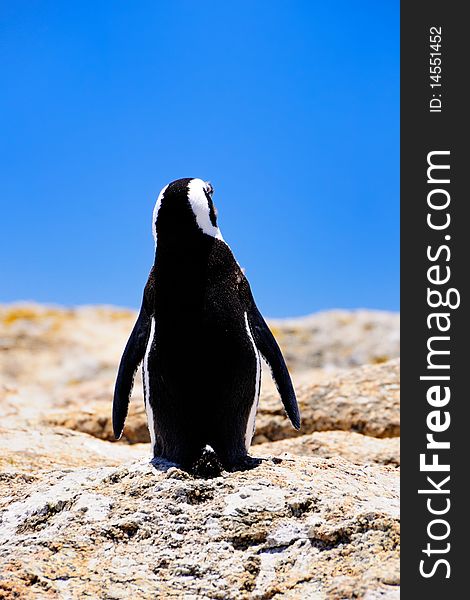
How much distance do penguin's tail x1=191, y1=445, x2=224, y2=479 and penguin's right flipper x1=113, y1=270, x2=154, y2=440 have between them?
30.2 inches

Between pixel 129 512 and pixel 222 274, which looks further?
pixel 222 274

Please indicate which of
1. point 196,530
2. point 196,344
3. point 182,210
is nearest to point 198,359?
point 196,344

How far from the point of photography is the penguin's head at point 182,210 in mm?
→ 3900

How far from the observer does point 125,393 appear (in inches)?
167

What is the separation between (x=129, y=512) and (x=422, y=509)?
1162mm

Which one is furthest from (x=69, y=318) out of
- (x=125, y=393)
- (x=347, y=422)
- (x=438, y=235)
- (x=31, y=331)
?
(x=438, y=235)

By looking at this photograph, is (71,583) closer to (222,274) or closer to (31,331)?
(222,274)

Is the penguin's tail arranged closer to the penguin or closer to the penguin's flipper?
the penguin

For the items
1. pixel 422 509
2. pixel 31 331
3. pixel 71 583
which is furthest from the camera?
pixel 31 331

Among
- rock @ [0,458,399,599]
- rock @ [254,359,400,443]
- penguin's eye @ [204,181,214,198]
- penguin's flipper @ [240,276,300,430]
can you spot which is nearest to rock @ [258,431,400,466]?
rock @ [254,359,400,443]

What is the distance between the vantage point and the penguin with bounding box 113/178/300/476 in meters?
3.80

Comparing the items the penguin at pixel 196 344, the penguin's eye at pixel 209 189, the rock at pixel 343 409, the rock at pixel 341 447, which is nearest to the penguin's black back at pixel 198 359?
the penguin at pixel 196 344

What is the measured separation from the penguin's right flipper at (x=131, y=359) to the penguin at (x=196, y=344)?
82 mm

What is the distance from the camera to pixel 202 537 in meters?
3.09
